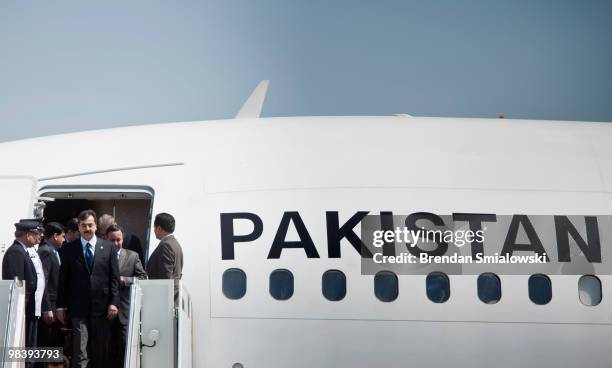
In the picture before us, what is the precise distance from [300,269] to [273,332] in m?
0.80

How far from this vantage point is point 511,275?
33.4 feet

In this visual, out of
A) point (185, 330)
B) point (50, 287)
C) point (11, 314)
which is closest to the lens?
point (11, 314)

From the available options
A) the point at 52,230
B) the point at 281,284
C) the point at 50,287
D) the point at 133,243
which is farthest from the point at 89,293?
the point at 133,243

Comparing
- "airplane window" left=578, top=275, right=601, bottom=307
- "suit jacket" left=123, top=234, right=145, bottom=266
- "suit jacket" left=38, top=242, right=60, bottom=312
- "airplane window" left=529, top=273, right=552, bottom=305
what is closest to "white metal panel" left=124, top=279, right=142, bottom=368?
"suit jacket" left=38, top=242, right=60, bottom=312

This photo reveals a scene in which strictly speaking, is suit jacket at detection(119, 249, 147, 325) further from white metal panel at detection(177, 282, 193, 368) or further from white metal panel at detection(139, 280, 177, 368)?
white metal panel at detection(139, 280, 177, 368)

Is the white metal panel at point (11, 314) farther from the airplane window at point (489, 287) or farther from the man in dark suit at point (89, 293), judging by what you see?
the airplane window at point (489, 287)

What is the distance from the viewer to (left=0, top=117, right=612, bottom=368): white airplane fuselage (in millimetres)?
9906

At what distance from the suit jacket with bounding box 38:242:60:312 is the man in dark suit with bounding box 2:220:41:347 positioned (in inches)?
7.3

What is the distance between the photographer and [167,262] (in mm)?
9891

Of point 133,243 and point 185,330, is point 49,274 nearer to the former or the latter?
point 185,330

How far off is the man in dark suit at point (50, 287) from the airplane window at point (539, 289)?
578cm

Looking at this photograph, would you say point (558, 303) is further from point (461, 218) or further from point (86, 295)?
point (86, 295)

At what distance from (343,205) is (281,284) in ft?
4.08

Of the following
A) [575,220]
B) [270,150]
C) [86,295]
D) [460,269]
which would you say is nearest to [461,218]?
[460,269]
